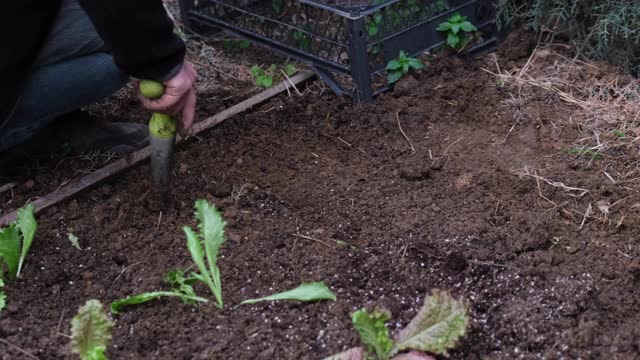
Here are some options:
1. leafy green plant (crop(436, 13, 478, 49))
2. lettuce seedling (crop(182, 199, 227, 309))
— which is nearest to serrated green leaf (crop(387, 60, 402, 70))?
leafy green plant (crop(436, 13, 478, 49))

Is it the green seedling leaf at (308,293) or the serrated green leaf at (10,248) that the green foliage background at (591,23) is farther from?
the serrated green leaf at (10,248)

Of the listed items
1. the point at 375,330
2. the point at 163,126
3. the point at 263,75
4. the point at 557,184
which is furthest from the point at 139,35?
the point at 557,184

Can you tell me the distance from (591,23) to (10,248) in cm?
248

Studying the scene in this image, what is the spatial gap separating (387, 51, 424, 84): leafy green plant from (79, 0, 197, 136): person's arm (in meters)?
1.09

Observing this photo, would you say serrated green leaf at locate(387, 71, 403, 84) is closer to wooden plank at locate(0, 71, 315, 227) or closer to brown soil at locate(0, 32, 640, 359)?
brown soil at locate(0, 32, 640, 359)

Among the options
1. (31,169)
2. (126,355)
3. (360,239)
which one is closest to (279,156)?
(360,239)

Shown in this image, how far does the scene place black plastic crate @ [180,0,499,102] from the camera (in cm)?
332

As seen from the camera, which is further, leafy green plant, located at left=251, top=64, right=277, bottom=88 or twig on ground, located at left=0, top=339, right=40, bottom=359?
leafy green plant, located at left=251, top=64, right=277, bottom=88

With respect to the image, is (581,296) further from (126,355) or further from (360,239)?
(126,355)

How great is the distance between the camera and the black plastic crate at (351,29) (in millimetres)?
3322

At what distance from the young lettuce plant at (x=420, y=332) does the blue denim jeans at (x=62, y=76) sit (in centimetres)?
138

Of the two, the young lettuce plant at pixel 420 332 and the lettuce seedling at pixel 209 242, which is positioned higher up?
the lettuce seedling at pixel 209 242

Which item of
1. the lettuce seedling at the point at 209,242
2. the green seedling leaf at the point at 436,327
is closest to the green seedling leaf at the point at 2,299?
the lettuce seedling at the point at 209,242

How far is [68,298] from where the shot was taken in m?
2.50
